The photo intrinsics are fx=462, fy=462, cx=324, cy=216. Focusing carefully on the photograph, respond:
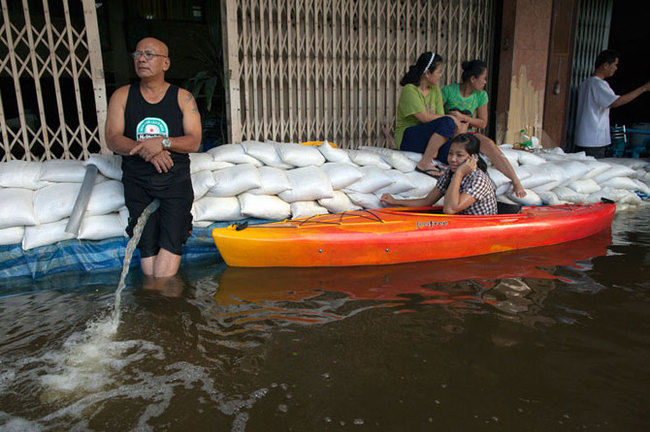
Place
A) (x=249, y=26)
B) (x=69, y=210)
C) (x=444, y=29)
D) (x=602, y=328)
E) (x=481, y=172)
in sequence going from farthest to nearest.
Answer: (x=444, y=29)
(x=249, y=26)
(x=481, y=172)
(x=69, y=210)
(x=602, y=328)

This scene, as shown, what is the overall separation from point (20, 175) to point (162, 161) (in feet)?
3.76

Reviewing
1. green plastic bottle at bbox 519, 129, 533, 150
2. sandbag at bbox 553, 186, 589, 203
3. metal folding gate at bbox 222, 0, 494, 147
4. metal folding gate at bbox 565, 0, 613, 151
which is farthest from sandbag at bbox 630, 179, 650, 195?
metal folding gate at bbox 222, 0, 494, 147

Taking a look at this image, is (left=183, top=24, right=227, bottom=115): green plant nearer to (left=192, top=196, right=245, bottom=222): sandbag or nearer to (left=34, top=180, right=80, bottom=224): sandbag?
(left=192, top=196, right=245, bottom=222): sandbag

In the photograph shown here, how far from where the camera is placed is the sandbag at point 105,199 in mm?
3125

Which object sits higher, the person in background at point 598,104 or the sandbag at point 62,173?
the person in background at point 598,104

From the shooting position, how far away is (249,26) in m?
4.66

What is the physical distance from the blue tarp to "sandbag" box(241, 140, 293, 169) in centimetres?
115

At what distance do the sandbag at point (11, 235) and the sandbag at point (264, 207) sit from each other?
1.45 metres

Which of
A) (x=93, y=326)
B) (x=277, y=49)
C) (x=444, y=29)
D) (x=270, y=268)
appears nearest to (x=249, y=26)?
(x=277, y=49)

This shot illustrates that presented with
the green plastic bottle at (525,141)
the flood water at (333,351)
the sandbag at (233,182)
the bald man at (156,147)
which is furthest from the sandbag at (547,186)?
the bald man at (156,147)

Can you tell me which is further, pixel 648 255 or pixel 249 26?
pixel 249 26

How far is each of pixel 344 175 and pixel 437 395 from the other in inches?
88.4

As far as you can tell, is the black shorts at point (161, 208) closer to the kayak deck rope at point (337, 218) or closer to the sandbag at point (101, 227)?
the sandbag at point (101, 227)

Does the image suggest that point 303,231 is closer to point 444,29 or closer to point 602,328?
point 602,328
